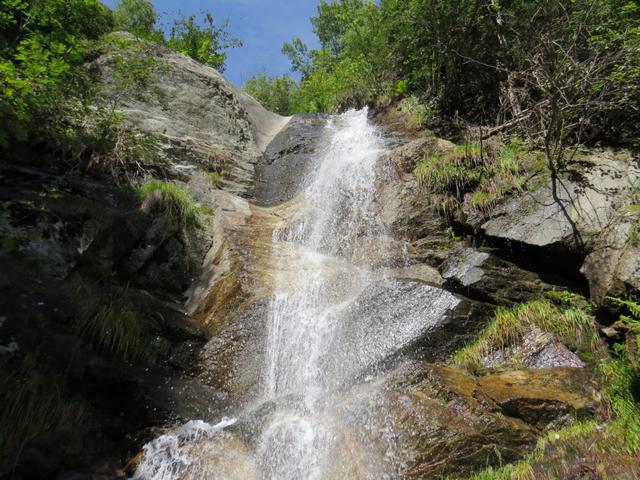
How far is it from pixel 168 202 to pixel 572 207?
6.82m

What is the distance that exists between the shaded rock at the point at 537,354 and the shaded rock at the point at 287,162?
6927 millimetres

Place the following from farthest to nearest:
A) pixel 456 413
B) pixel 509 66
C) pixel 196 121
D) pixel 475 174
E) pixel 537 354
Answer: pixel 196 121, pixel 509 66, pixel 475 174, pixel 537 354, pixel 456 413

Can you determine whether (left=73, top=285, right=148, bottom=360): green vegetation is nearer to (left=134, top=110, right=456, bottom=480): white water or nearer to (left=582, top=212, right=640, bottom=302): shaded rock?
(left=134, top=110, right=456, bottom=480): white water

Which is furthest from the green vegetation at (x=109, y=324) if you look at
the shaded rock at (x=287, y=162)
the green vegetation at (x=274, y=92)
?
the green vegetation at (x=274, y=92)

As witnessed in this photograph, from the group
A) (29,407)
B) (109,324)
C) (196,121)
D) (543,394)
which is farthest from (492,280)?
(196,121)

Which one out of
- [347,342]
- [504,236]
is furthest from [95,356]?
[504,236]

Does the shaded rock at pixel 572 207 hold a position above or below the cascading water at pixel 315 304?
above

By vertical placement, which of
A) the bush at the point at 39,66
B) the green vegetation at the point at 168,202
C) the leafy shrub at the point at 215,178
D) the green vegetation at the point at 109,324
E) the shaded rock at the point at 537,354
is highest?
the bush at the point at 39,66

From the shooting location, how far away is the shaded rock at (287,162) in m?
11.4

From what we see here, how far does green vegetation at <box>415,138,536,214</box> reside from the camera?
7.67 m

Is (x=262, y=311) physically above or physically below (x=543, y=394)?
below

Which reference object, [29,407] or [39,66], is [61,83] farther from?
[29,407]

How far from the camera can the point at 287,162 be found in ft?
42.2

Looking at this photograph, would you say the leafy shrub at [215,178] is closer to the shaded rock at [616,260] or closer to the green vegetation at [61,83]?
the green vegetation at [61,83]
